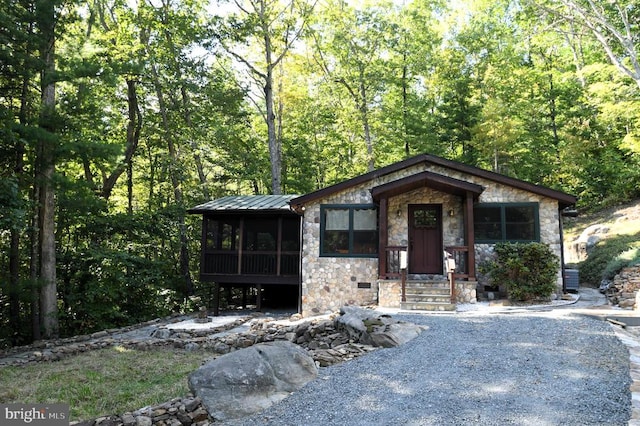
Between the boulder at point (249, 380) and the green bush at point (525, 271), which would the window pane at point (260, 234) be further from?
the boulder at point (249, 380)

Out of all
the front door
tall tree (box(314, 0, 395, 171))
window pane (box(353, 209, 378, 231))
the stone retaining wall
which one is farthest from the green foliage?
tall tree (box(314, 0, 395, 171))

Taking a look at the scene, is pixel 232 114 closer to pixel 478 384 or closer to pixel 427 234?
pixel 427 234

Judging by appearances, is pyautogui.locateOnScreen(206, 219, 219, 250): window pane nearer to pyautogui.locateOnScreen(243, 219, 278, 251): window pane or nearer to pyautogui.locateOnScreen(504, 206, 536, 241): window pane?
pyautogui.locateOnScreen(243, 219, 278, 251): window pane

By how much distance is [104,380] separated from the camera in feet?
20.6

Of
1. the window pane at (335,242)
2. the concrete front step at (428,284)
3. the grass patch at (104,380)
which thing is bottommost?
the grass patch at (104,380)

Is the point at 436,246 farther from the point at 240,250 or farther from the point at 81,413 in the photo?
the point at 81,413

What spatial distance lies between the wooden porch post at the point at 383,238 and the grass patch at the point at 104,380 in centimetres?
497

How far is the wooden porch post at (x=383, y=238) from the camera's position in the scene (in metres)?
10.7

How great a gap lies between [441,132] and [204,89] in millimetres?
12499

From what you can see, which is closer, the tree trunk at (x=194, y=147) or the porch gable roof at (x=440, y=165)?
the porch gable roof at (x=440, y=165)

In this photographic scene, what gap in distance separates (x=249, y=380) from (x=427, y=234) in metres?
8.20

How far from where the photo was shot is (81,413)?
4832mm

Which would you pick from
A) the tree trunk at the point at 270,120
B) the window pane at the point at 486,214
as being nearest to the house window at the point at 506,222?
the window pane at the point at 486,214

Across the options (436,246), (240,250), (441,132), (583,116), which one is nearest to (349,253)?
(436,246)
